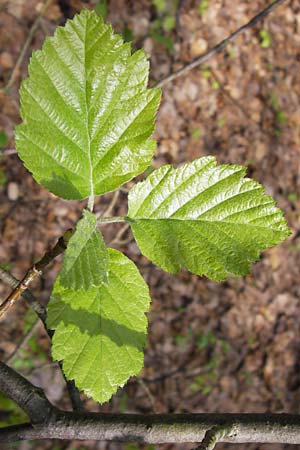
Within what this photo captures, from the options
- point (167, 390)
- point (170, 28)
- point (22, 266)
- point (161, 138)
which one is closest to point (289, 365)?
point (167, 390)

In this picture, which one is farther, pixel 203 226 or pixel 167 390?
pixel 167 390

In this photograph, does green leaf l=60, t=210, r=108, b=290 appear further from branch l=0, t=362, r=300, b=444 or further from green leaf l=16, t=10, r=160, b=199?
branch l=0, t=362, r=300, b=444

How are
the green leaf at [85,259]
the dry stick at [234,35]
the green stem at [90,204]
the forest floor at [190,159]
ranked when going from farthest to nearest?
the forest floor at [190,159] < the dry stick at [234,35] < the green stem at [90,204] < the green leaf at [85,259]

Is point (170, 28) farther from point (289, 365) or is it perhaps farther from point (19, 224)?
point (289, 365)

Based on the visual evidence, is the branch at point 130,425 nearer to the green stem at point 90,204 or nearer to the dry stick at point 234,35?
the green stem at point 90,204

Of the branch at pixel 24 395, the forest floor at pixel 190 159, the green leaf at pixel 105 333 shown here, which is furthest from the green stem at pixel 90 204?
the forest floor at pixel 190 159

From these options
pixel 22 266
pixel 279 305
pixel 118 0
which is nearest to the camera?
pixel 22 266

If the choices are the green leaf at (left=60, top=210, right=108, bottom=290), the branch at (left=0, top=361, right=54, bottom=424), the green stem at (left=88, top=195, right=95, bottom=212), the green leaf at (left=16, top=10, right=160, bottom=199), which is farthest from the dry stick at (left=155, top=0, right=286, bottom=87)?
the branch at (left=0, top=361, right=54, bottom=424)
